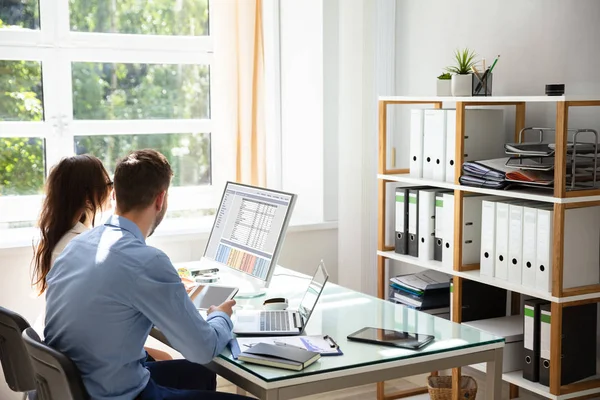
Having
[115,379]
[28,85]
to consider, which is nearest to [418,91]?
[28,85]

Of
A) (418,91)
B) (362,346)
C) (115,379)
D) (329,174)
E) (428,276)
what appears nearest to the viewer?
(115,379)

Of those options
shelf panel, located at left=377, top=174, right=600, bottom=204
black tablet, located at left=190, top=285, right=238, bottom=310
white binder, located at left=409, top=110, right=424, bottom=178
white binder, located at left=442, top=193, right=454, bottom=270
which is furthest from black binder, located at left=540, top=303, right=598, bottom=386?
black tablet, located at left=190, top=285, right=238, bottom=310

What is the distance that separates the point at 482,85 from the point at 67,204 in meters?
1.71

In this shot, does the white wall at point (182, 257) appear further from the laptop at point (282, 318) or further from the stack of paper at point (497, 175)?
the laptop at point (282, 318)

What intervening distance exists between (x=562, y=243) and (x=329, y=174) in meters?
1.77

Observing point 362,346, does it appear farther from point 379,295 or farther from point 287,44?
point 287,44

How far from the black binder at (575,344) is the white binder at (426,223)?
663 mm

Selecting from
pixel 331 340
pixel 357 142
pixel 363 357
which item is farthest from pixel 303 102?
pixel 363 357

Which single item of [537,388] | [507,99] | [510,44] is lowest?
[537,388]

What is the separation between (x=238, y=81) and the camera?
4.50m

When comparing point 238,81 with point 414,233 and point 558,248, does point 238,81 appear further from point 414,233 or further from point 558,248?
point 558,248

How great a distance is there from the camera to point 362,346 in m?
2.32

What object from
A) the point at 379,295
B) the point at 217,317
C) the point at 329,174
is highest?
the point at 329,174

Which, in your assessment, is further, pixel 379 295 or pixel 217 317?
pixel 379 295
